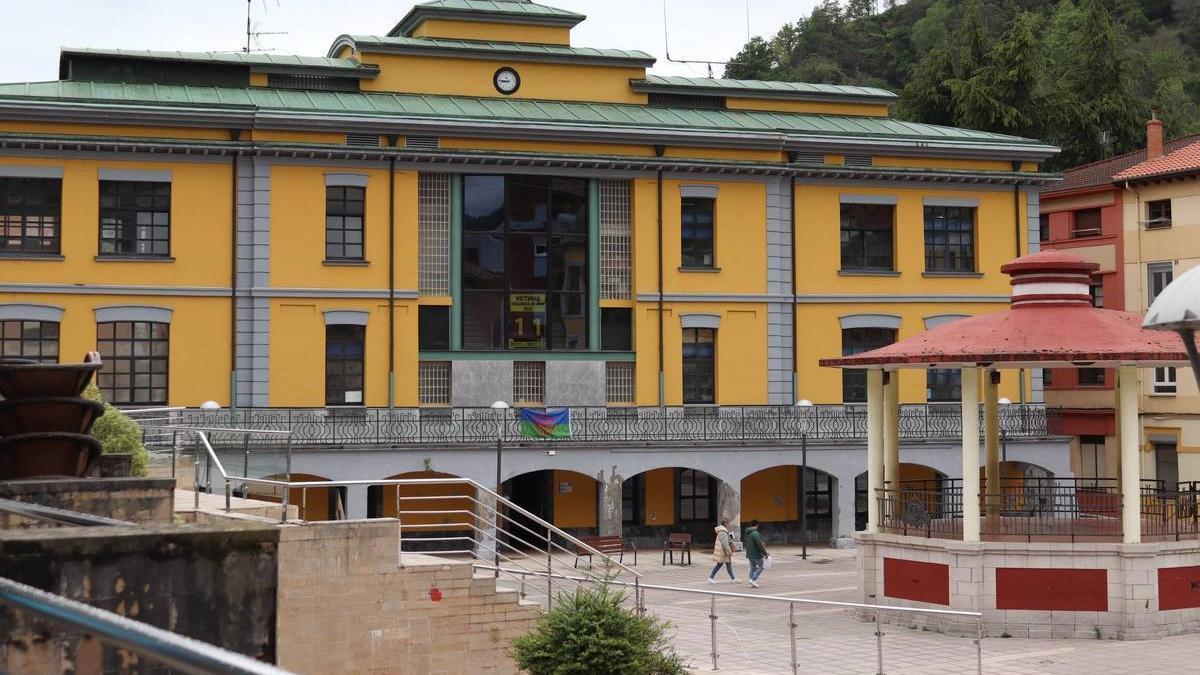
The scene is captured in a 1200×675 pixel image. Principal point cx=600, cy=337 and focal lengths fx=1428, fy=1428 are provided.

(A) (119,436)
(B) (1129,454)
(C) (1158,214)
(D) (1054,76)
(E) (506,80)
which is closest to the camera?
(A) (119,436)

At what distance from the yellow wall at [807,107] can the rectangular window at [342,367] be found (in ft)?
43.4

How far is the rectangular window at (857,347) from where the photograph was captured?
130 ft

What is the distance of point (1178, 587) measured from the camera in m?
22.4

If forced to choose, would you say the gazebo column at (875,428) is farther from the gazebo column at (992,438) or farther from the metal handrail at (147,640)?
the metal handrail at (147,640)

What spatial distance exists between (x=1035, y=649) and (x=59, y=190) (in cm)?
2461

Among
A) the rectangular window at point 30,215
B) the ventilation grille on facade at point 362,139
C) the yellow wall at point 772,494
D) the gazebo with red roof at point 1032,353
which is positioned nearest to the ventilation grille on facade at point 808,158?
the yellow wall at point 772,494

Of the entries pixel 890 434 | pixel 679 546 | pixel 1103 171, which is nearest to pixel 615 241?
pixel 679 546

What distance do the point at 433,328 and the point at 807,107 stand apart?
14.2 meters

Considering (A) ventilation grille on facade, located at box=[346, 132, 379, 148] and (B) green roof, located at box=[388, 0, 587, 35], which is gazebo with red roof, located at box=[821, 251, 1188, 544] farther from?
(B) green roof, located at box=[388, 0, 587, 35]

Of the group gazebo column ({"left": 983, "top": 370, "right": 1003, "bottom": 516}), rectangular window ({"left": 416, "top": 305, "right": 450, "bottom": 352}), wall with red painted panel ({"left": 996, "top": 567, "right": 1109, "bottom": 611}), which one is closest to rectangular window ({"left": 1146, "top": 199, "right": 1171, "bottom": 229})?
gazebo column ({"left": 983, "top": 370, "right": 1003, "bottom": 516})

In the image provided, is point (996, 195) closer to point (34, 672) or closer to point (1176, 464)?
point (1176, 464)

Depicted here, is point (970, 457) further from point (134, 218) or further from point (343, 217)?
point (134, 218)

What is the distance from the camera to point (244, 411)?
111 feet

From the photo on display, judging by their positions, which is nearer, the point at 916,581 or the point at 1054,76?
the point at 916,581
